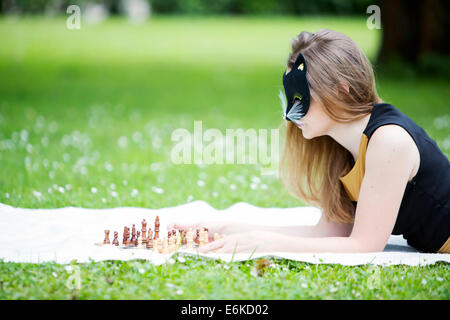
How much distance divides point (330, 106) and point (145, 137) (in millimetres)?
6140

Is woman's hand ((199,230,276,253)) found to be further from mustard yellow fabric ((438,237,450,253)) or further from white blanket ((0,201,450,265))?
mustard yellow fabric ((438,237,450,253))

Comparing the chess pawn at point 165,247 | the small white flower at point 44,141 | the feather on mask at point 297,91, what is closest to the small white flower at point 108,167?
the small white flower at point 44,141

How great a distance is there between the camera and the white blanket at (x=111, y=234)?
382 centimetres

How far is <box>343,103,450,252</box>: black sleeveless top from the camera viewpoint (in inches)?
143

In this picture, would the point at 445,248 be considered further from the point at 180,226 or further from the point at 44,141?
the point at 44,141

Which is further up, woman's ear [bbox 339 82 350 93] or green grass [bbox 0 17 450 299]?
woman's ear [bbox 339 82 350 93]

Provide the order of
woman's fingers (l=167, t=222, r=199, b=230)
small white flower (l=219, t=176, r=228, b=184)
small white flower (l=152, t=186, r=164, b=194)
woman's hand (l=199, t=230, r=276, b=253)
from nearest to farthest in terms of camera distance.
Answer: woman's hand (l=199, t=230, r=276, b=253) → woman's fingers (l=167, t=222, r=199, b=230) → small white flower (l=152, t=186, r=164, b=194) → small white flower (l=219, t=176, r=228, b=184)

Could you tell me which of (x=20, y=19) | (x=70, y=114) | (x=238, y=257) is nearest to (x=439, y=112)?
(x=70, y=114)

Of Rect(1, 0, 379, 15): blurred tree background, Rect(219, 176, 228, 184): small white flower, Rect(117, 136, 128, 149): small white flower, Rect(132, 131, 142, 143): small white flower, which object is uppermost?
Rect(1, 0, 379, 15): blurred tree background

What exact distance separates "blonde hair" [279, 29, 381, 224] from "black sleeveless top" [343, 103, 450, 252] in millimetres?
171

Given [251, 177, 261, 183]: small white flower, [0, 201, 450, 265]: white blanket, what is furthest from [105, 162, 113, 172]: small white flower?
[0, 201, 450, 265]: white blanket

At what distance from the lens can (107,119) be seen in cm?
1109

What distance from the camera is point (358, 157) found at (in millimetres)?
3715

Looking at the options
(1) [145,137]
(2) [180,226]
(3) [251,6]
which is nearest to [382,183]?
(2) [180,226]
